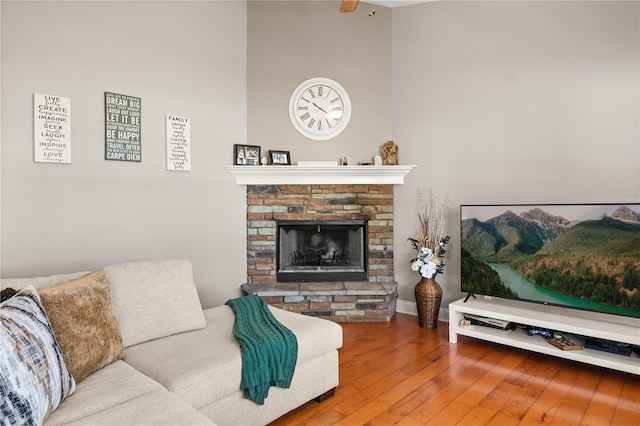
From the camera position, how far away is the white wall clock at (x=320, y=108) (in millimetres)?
4078

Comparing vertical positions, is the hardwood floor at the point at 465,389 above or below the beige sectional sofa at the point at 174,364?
below

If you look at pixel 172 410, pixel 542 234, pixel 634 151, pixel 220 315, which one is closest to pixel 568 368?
pixel 542 234

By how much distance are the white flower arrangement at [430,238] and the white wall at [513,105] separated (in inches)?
4.1

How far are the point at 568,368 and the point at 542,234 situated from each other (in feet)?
3.08

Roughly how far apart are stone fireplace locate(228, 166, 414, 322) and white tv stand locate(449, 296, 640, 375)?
856 millimetres

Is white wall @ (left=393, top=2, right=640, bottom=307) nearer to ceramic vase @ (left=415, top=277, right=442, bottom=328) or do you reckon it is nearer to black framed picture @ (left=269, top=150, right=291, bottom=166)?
ceramic vase @ (left=415, top=277, right=442, bottom=328)

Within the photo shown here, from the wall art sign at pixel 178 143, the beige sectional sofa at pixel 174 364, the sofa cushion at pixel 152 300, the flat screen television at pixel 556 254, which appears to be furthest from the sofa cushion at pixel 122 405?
the flat screen television at pixel 556 254

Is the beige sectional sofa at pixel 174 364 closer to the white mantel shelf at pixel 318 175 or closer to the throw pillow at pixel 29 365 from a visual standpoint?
the throw pillow at pixel 29 365

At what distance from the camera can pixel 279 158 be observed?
13.1ft

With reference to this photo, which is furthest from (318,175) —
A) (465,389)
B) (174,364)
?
(174,364)

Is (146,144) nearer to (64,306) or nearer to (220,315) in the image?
(220,315)

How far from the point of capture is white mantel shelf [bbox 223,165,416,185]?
3.85 m

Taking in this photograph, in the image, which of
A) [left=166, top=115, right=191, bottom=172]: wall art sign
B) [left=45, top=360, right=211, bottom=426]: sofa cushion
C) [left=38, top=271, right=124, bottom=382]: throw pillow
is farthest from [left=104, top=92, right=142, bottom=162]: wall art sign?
[left=45, top=360, right=211, bottom=426]: sofa cushion

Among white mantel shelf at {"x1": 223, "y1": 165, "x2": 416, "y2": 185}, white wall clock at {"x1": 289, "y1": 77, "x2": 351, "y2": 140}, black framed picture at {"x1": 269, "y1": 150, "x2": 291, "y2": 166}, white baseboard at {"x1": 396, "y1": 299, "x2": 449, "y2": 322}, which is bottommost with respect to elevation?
white baseboard at {"x1": 396, "y1": 299, "x2": 449, "y2": 322}
